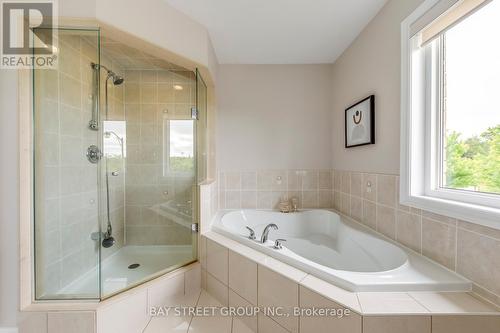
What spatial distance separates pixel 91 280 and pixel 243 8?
7.38 feet

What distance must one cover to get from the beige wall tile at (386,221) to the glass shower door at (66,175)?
204 centimetres

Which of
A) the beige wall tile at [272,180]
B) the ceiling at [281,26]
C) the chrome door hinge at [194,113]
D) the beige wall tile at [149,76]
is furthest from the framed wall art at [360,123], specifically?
the beige wall tile at [149,76]

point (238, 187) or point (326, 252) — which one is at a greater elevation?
point (238, 187)

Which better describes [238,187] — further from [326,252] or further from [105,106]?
[105,106]

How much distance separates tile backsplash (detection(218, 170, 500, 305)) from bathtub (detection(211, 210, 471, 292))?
7 centimetres

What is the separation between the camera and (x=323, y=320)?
949 mm

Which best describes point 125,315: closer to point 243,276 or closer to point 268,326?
point 243,276

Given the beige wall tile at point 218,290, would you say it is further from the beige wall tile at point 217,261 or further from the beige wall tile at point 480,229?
the beige wall tile at point 480,229

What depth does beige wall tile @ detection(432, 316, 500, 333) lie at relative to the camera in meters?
0.81

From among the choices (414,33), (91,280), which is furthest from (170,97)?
(414,33)

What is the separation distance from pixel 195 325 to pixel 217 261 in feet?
1.36

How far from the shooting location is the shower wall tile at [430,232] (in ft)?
2.94

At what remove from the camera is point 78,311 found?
1.23m

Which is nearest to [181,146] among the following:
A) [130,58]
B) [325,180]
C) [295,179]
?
[130,58]
